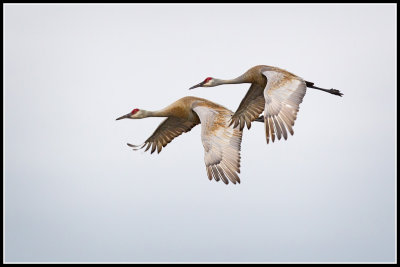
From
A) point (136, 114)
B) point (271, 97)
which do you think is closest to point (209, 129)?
point (271, 97)

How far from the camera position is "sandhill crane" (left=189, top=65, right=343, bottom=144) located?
19.8 m

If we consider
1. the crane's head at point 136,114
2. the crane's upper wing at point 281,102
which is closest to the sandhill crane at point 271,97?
the crane's upper wing at point 281,102

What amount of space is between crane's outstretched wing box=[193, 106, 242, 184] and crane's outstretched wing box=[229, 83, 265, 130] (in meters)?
0.32

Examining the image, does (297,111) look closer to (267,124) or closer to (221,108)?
(267,124)

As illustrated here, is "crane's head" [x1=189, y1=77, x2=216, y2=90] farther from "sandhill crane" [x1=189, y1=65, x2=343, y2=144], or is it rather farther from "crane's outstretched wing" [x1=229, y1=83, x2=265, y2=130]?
"crane's outstretched wing" [x1=229, y1=83, x2=265, y2=130]

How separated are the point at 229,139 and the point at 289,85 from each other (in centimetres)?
192

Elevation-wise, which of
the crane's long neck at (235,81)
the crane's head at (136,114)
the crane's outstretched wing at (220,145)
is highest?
the crane's long neck at (235,81)

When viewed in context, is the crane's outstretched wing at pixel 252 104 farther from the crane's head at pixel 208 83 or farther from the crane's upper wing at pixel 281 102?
the crane's head at pixel 208 83

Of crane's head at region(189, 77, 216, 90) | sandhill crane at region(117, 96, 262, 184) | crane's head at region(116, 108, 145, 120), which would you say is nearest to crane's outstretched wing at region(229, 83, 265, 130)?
sandhill crane at region(117, 96, 262, 184)

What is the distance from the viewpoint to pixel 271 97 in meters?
20.3

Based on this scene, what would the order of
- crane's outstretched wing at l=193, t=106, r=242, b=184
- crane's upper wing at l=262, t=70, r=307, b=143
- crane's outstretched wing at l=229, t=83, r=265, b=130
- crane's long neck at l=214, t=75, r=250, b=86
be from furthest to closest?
crane's long neck at l=214, t=75, r=250, b=86
crane's outstretched wing at l=229, t=83, r=265, b=130
crane's outstretched wing at l=193, t=106, r=242, b=184
crane's upper wing at l=262, t=70, r=307, b=143

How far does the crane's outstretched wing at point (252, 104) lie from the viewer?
22.4 metres

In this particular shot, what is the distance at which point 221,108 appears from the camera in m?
22.6

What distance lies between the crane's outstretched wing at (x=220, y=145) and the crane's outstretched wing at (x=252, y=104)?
0.32 meters
